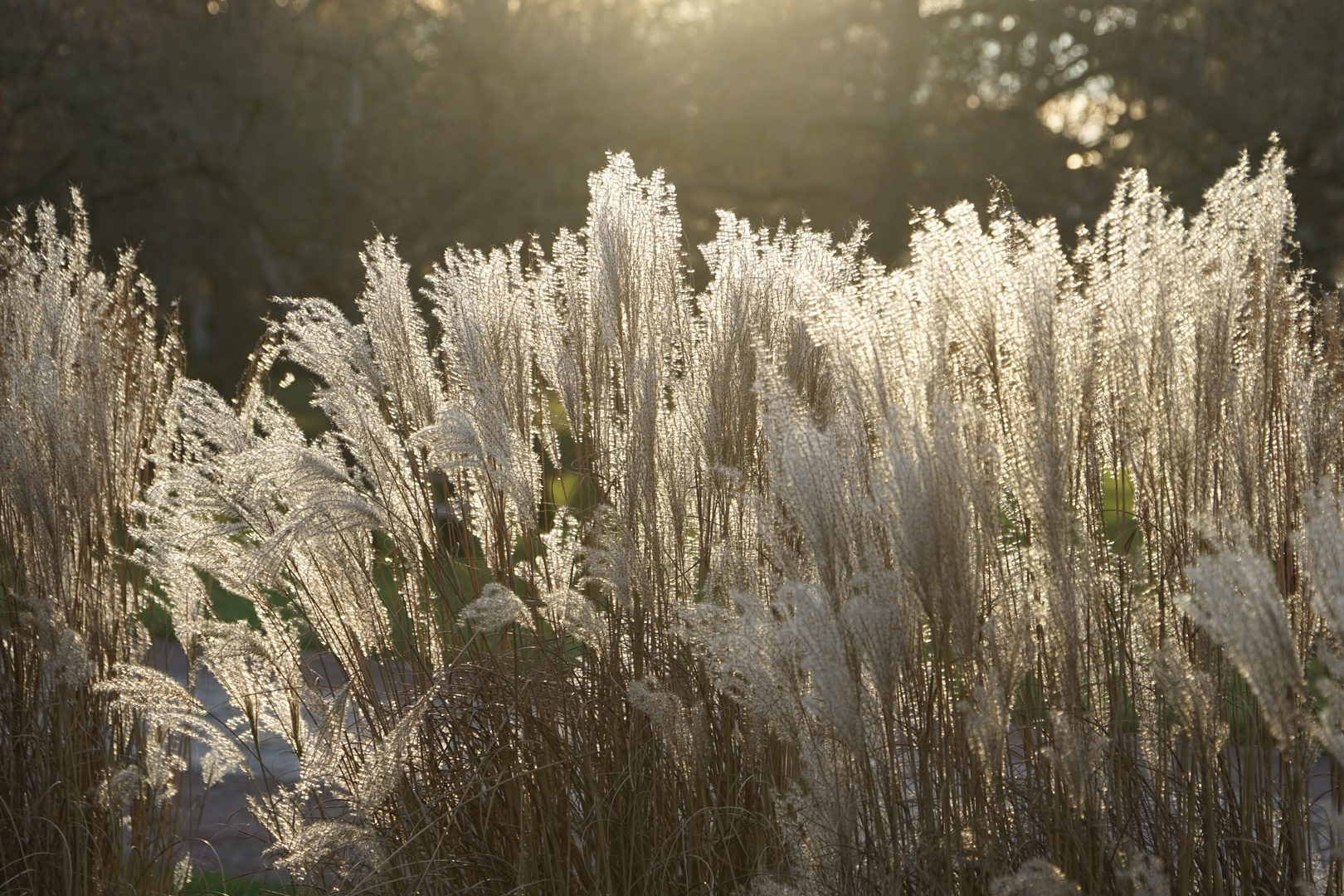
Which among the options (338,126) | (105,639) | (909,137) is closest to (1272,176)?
(105,639)

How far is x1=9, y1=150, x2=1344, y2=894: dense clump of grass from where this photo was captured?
1.72m

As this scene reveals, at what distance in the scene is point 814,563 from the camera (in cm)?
190

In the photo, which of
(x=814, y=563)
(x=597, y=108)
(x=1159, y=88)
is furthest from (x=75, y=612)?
(x=1159, y=88)

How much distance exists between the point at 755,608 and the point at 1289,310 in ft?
4.16

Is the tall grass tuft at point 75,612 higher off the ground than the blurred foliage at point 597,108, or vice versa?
the blurred foliage at point 597,108

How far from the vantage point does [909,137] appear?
14.0 m

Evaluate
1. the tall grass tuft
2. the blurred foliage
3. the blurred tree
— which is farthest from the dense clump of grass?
the blurred tree

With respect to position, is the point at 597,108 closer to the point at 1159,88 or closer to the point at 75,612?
the point at 1159,88

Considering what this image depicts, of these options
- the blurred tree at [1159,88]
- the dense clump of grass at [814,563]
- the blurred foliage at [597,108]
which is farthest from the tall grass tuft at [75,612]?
the blurred tree at [1159,88]

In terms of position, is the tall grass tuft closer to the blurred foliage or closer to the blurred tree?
A: the blurred foliage

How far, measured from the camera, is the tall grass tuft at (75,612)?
2.63 m

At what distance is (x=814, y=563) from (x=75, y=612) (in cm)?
190

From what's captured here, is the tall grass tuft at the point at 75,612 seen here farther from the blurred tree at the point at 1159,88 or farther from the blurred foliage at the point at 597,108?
the blurred tree at the point at 1159,88

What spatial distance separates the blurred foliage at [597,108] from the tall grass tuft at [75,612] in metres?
11.3
